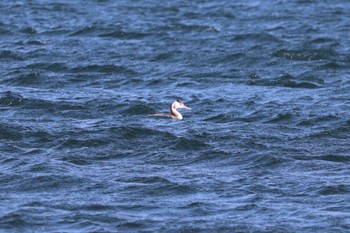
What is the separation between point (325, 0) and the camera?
145 ft

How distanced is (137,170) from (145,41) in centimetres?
1524

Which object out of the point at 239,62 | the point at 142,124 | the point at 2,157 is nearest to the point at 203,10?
the point at 239,62

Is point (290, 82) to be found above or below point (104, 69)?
below

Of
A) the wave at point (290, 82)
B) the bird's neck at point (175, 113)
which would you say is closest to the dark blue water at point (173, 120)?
the wave at point (290, 82)

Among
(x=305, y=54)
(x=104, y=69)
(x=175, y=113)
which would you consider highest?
(x=175, y=113)

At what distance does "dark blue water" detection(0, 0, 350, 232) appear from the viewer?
18141 mm

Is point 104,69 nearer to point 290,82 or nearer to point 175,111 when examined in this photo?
point 290,82

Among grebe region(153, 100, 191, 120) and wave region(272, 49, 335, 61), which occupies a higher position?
grebe region(153, 100, 191, 120)

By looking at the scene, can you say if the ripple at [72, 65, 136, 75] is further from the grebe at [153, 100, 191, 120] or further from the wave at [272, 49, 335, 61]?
the grebe at [153, 100, 191, 120]

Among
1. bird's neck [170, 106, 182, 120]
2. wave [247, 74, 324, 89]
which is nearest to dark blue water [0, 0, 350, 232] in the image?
wave [247, 74, 324, 89]

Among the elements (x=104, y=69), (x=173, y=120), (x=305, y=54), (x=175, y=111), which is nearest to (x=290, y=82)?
(x=305, y=54)

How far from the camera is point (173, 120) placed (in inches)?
989

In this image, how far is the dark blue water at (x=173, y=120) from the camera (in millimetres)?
18141

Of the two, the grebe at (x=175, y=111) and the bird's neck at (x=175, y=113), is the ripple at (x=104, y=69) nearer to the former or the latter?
the grebe at (x=175, y=111)
